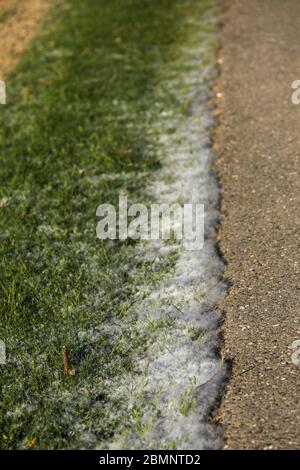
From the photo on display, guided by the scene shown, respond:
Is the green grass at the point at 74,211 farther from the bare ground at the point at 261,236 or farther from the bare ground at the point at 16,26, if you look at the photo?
the bare ground at the point at 261,236

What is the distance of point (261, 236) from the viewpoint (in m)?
4.27

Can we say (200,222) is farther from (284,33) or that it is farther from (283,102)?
(284,33)

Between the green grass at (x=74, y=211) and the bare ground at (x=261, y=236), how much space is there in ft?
1.78

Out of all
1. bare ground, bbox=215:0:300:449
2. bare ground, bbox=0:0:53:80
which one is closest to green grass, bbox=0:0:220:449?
bare ground, bbox=0:0:53:80

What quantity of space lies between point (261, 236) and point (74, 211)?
A: 149cm

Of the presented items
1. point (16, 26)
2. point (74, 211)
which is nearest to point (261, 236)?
point (74, 211)

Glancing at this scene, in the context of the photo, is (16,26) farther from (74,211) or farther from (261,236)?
(261,236)

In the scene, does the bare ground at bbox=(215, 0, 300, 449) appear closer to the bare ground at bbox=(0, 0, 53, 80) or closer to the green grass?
the green grass

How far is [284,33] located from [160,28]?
5.58ft

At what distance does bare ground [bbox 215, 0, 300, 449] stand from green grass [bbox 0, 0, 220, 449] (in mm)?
544

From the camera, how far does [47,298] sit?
390 centimetres

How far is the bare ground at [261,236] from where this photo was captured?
9.92 ft

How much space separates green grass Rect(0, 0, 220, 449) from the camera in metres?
3.22
